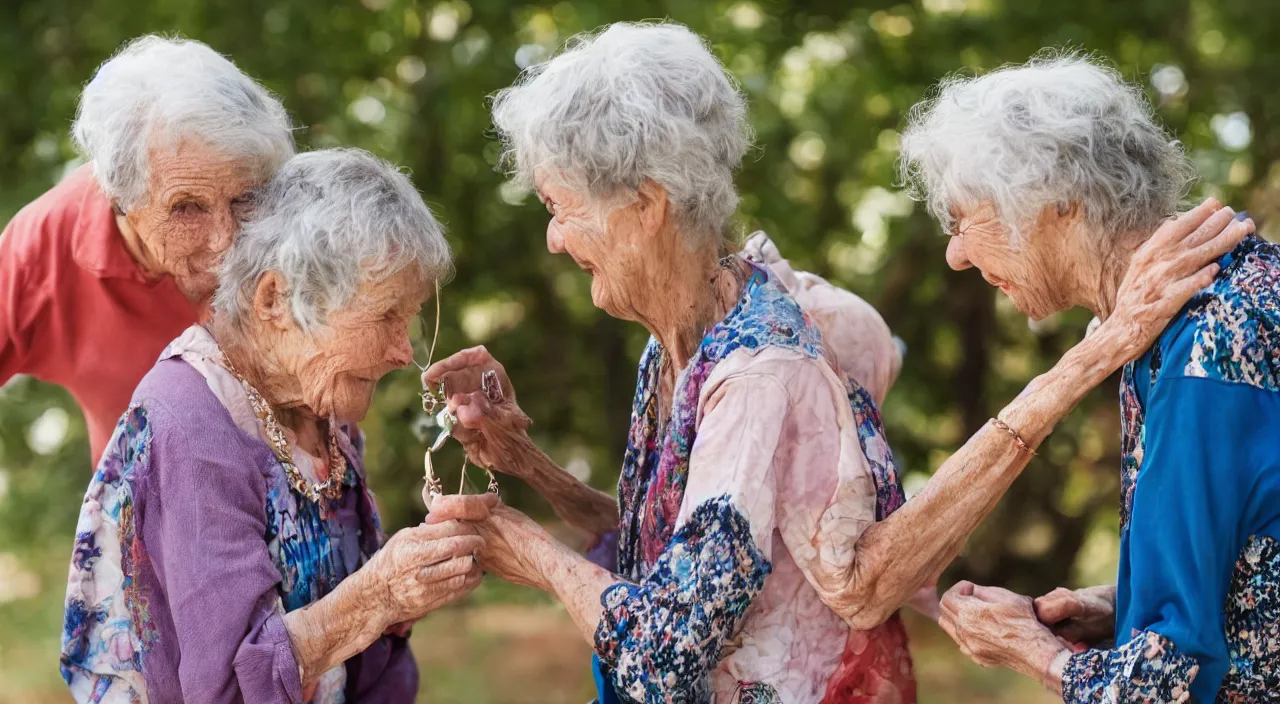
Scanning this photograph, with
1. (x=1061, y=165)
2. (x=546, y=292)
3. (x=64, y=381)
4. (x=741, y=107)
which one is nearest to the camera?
(x=1061, y=165)

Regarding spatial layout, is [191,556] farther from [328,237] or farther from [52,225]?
[52,225]

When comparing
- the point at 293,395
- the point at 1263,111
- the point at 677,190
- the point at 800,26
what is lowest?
the point at 1263,111

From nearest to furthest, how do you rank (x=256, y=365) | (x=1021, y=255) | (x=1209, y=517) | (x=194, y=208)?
(x=1209, y=517)
(x=1021, y=255)
(x=256, y=365)
(x=194, y=208)

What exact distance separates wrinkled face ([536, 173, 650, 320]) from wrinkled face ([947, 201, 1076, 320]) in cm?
56

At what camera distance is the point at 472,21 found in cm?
542

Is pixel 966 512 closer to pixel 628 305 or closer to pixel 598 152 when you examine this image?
pixel 628 305

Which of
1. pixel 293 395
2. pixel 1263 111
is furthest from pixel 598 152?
pixel 1263 111

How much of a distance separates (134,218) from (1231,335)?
6.75ft

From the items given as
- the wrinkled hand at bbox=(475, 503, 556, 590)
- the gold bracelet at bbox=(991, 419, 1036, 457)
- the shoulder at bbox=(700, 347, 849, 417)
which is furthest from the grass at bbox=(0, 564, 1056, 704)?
the gold bracelet at bbox=(991, 419, 1036, 457)

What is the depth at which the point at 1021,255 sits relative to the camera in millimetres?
2387

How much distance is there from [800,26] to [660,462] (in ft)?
11.0

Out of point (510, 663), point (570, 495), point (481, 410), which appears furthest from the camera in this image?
point (510, 663)

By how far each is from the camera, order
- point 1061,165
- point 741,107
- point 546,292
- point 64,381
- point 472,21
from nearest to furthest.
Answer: point 1061,165 → point 741,107 → point 64,381 → point 472,21 → point 546,292

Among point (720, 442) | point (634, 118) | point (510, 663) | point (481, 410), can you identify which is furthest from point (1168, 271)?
point (510, 663)
